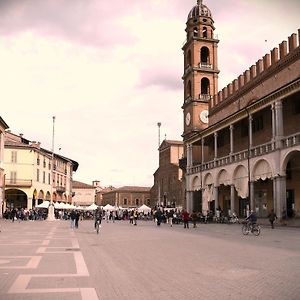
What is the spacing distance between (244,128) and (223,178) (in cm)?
538

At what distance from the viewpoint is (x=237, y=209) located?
47188 mm

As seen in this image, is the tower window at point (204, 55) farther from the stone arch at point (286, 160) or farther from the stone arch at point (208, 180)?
the stone arch at point (286, 160)

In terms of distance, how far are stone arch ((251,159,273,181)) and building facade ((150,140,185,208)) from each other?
57.5m

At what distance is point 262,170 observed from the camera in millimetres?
36625

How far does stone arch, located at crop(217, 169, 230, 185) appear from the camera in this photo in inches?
1738

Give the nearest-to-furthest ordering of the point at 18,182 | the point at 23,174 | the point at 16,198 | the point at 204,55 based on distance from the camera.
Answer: the point at 204,55
the point at 18,182
the point at 23,174
the point at 16,198

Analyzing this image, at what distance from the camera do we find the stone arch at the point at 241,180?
39.8m

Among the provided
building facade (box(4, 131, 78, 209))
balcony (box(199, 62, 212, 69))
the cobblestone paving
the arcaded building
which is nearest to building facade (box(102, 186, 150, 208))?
building facade (box(4, 131, 78, 209))

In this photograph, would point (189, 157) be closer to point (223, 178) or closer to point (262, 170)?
point (223, 178)

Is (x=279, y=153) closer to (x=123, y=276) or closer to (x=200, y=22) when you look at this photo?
(x=123, y=276)

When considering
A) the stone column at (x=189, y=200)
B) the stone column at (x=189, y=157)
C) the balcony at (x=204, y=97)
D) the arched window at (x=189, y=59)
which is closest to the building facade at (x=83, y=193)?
the arched window at (x=189, y=59)

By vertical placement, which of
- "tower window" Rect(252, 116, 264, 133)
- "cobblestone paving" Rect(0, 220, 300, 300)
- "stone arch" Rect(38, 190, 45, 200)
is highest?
"tower window" Rect(252, 116, 264, 133)

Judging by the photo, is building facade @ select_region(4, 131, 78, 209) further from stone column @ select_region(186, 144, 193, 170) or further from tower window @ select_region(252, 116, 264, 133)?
tower window @ select_region(252, 116, 264, 133)

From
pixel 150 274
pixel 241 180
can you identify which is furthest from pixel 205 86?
pixel 150 274
